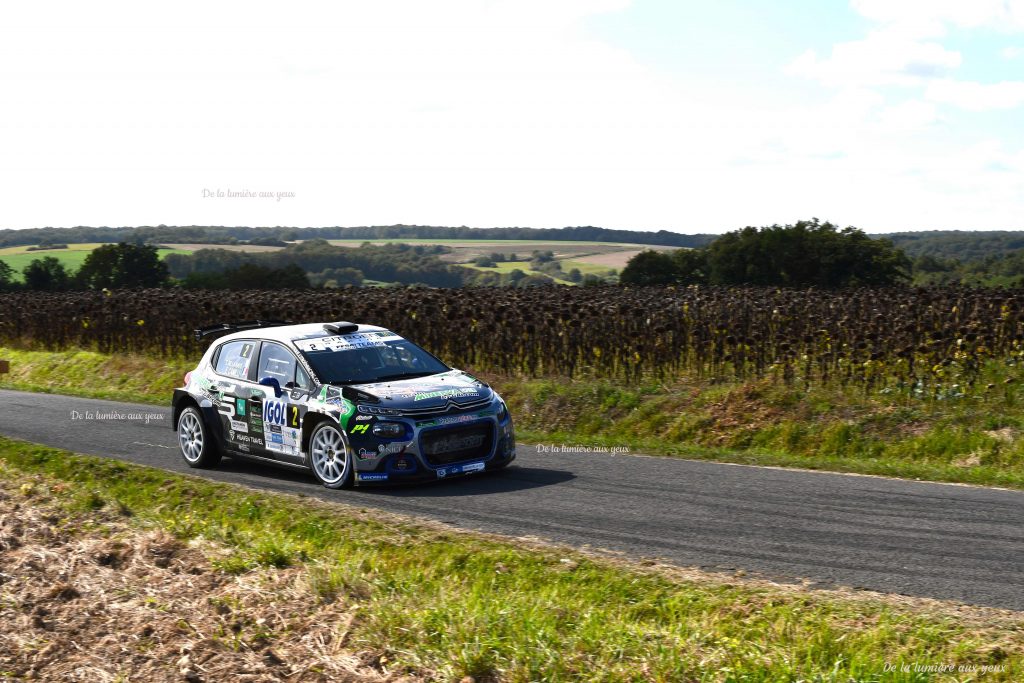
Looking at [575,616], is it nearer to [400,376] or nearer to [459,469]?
[459,469]

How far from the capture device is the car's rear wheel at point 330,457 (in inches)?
467

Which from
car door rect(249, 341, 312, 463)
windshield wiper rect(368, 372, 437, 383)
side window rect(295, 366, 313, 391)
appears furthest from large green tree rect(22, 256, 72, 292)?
windshield wiper rect(368, 372, 437, 383)

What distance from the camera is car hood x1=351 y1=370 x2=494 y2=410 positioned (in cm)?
1176

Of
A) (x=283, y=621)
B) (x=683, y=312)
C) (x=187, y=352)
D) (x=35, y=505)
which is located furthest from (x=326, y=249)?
(x=283, y=621)

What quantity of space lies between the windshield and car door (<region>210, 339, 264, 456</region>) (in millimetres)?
809

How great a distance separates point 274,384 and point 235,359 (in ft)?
3.63

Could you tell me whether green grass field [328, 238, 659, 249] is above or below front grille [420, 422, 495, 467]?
above

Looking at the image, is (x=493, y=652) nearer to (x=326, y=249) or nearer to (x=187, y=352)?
(x=187, y=352)

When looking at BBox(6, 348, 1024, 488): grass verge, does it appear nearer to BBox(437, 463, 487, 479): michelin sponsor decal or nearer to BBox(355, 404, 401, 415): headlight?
BBox(437, 463, 487, 479): michelin sponsor decal

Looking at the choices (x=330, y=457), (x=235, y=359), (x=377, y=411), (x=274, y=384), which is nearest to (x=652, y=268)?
(x=235, y=359)

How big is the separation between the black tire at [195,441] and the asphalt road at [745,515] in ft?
0.59

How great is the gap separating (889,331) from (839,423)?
A: 12.5ft

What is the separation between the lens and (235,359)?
13594 mm

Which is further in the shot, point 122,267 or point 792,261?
point 122,267
